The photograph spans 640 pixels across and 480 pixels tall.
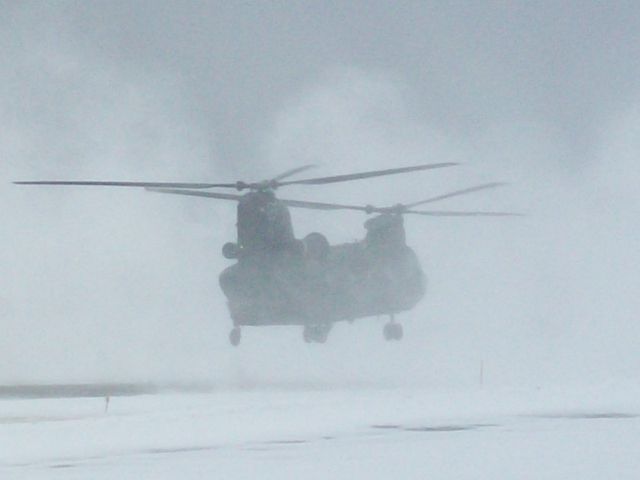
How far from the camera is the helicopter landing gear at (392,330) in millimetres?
44344

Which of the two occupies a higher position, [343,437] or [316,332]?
[316,332]

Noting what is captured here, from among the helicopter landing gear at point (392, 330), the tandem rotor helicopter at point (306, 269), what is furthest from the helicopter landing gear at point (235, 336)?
the helicopter landing gear at point (392, 330)

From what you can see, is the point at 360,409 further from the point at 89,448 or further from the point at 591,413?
the point at 89,448

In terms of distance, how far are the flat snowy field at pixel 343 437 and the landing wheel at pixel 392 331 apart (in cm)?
517

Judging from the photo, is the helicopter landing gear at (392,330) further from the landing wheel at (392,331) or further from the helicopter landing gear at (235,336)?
the helicopter landing gear at (235,336)

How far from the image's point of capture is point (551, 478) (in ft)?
57.0

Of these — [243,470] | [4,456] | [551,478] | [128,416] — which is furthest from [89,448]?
[551,478]

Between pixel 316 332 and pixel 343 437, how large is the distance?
1744 centimetres

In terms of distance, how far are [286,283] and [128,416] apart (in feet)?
29.5

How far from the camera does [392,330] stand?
44.4 metres

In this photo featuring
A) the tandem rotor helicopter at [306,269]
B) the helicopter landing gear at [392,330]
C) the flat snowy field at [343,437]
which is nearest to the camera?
the flat snowy field at [343,437]

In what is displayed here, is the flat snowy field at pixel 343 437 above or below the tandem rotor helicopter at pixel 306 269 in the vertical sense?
below

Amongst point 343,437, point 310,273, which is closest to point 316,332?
point 310,273

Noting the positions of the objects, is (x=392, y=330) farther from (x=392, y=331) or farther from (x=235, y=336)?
(x=235, y=336)
